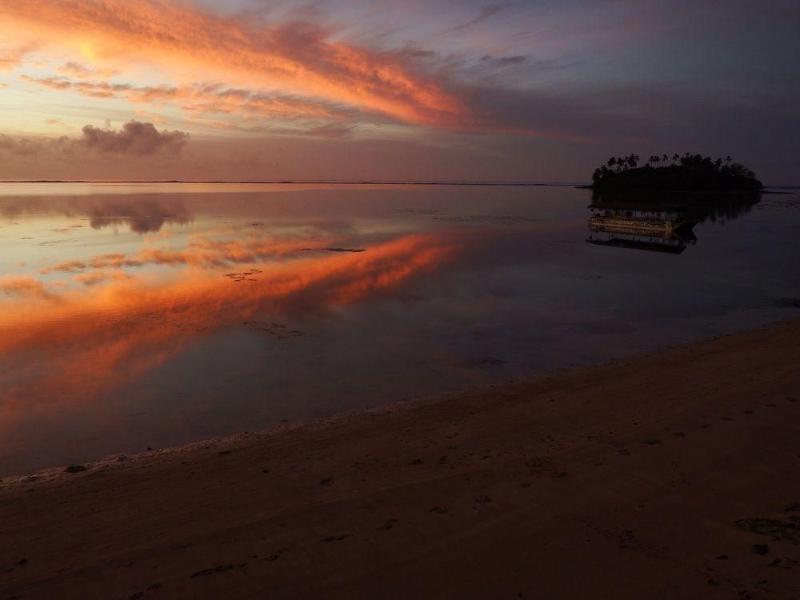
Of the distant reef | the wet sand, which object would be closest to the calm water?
the wet sand

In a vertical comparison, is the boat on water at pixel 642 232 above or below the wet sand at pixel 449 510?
above

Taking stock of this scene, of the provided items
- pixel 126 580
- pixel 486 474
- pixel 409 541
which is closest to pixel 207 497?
pixel 126 580

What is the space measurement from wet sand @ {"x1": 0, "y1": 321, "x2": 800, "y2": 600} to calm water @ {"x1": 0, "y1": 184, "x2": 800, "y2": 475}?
7.08 ft

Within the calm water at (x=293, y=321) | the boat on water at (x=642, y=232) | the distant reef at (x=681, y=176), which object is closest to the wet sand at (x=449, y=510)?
the calm water at (x=293, y=321)

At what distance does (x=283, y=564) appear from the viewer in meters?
5.73

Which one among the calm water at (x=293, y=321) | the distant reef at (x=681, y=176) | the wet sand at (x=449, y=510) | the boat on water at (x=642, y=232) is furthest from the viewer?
the distant reef at (x=681, y=176)

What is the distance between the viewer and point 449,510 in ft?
22.0

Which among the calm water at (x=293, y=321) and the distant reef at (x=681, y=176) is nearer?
the calm water at (x=293, y=321)

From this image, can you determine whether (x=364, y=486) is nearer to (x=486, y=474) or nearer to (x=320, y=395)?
(x=486, y=474)

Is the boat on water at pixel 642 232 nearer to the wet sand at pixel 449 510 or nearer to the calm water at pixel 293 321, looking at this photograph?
the calm water at pixel 293 321

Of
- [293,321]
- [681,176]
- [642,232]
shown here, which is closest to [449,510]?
[293,321]

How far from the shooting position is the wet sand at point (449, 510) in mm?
5410

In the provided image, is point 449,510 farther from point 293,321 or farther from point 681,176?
point 681,176

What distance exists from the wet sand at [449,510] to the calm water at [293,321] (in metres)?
2.16
